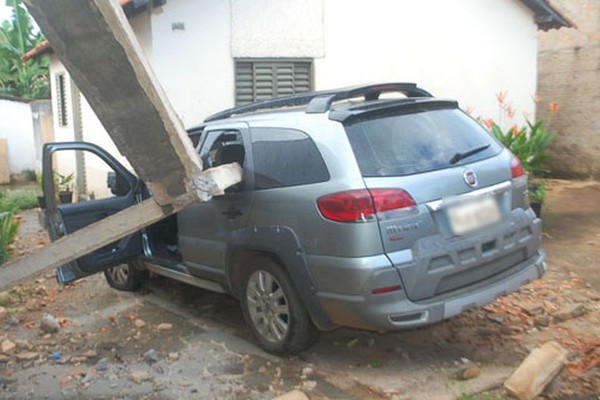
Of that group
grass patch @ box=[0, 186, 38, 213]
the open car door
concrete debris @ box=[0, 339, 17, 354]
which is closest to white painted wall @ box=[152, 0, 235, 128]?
→ the open car door

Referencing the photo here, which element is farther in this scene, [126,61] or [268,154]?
[268,154]

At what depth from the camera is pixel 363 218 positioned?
368 centimetres

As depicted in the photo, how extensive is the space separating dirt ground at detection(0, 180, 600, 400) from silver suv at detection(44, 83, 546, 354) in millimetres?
393

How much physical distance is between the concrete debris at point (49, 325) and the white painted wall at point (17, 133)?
13.2m

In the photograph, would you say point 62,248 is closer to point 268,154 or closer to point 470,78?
point 268,154

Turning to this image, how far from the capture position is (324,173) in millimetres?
3936

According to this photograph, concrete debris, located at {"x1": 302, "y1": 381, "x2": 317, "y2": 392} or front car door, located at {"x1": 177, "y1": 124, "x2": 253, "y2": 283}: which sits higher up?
front car door, located at {"x1": 177, "y1": 124, "x2": 253, "y2": 283}

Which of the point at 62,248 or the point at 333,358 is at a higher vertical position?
the point at 62,248

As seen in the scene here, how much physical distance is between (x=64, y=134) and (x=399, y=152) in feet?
35.2

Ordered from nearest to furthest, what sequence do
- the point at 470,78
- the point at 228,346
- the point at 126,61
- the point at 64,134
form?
the point at 126,61
the point at 228,346
the point at 470,78
the point at 64,134

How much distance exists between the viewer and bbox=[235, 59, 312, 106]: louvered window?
8.88 meters

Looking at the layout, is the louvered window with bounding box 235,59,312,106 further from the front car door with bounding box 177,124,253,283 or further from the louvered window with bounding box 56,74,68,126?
the louvered window with bounding box 56,74,68,126

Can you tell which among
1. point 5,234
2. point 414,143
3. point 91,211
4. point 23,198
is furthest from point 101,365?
point 23,198

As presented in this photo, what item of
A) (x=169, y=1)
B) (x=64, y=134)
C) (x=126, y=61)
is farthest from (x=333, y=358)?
(x=64, y=134)
